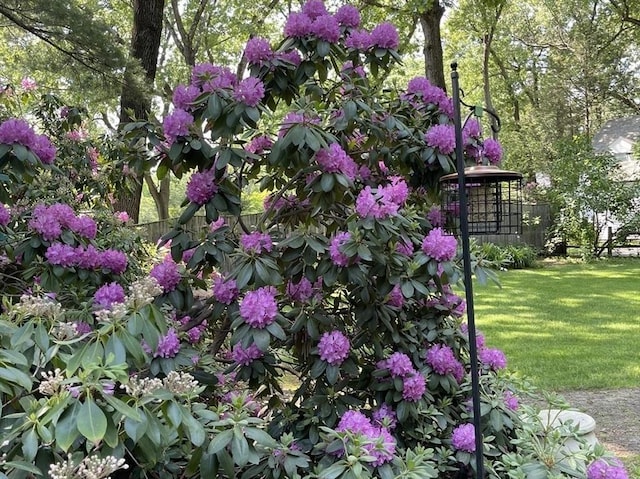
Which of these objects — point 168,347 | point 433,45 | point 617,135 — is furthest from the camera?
point 617,135

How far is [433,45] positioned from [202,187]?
22.8ft

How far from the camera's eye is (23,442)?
101cm

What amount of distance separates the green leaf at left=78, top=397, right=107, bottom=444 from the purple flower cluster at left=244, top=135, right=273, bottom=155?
4.95 feet

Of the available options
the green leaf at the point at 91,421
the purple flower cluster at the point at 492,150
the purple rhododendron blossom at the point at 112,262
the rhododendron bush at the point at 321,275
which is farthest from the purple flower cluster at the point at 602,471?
the purple rhododendron blossom at the point at 112,262

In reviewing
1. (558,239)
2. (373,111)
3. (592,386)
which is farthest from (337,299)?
(558,239)

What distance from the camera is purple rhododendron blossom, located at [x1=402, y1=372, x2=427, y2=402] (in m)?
1.94

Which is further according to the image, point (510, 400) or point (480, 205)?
point (480, 205)

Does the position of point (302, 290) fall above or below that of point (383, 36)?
below

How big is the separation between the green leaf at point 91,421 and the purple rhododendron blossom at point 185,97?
1.30 m

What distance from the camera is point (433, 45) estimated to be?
26.6ft

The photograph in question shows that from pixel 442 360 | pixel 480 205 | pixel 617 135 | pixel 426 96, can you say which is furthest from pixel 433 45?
pixel 617 135

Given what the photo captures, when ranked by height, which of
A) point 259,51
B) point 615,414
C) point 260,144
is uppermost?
point 259,51

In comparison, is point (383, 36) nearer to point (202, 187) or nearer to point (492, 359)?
point (202, 187)

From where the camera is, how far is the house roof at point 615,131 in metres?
24.0
